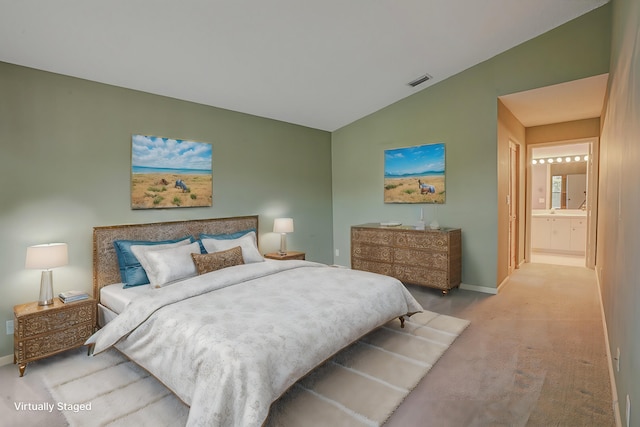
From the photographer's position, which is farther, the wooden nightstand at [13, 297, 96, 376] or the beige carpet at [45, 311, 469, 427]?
the wooden nightstand at [13, 297, 96, 376]

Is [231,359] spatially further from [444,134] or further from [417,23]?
[444,134]

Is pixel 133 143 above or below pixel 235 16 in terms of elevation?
below

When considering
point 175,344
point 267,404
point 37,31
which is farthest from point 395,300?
point 37,31

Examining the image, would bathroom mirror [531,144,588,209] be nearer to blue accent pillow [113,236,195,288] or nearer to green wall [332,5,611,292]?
green wall [332,5,611,292]

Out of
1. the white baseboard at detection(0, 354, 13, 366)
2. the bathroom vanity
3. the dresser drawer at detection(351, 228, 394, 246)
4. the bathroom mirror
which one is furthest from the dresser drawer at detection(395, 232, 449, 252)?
the bathroom vanity

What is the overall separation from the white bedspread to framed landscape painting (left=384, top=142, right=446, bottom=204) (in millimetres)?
2194

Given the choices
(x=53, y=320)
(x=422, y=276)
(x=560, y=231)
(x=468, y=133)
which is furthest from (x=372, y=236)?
(x=560, y=231)

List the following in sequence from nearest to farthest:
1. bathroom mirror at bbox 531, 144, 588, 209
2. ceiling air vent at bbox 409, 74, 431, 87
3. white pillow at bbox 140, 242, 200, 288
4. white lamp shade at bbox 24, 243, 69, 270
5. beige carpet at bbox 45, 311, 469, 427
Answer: beige carpet at bbox 45, 311, 469, 427 < white lamp shade at bbox 24, 243, 69, 270 < white pillow at bbox 140, 242, 200, 288 < ceiling air vent at bbox 409, 74, 431, 87 < bathroom mirror at bbox 531, 144, 588, 209

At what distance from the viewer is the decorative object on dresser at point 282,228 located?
4867mm

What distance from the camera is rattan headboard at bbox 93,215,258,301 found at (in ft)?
11.0

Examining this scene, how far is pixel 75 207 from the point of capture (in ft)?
10.6

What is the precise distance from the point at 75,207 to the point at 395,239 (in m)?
3.76

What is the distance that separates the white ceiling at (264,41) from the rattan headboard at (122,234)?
57.1 inches

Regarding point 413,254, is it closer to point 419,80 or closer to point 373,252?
point 373,252
